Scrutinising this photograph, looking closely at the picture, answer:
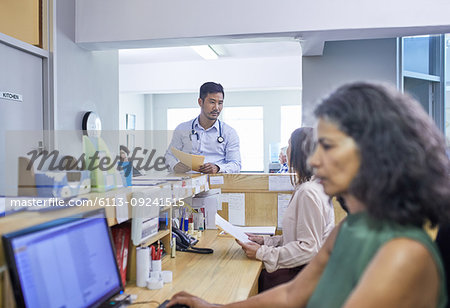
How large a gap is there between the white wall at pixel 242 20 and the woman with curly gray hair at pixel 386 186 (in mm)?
2290

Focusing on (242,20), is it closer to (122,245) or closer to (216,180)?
(216,180)

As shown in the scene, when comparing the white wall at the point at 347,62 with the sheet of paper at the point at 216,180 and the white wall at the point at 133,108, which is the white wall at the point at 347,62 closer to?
the sheet of paper at the point at 216,180

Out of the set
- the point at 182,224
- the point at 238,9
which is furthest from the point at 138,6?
the point at 182,224

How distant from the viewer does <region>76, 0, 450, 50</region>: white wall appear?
293cm

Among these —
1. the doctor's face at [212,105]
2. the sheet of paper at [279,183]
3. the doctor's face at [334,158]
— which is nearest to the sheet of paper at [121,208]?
the doctor's face at [334,158]

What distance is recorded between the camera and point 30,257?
3.19 ft

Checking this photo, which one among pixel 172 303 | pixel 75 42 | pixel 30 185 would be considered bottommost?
pixel 172 303

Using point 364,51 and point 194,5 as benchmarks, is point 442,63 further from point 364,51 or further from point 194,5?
point 194,5

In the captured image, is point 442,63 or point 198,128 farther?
point 442,63

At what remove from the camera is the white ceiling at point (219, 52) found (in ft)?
22.3

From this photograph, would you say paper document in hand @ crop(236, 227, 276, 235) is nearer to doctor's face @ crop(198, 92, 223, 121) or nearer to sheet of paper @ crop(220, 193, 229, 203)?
sheet of paper @ crop(220, 193, 229, 203)

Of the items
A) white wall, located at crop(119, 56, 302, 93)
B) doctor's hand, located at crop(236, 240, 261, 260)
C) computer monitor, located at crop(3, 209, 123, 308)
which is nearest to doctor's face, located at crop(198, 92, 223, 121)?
doctor's hand, located at crop(236, 240, 261, 260)

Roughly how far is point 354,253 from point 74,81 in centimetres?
298

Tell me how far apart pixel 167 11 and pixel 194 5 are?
0.22 metres
